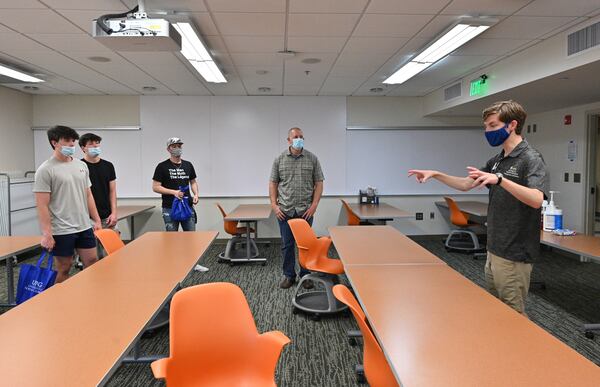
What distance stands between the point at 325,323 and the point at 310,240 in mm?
760

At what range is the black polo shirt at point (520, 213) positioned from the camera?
1886 millimetres

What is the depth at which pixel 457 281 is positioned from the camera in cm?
213

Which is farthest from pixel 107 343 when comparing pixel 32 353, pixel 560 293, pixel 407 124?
pixel 407 124

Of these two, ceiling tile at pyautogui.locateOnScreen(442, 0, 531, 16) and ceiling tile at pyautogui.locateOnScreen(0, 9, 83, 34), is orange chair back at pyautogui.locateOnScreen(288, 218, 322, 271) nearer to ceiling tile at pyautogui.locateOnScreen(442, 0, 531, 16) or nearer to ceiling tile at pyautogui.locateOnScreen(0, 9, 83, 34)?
ceiling tile at pyautogui.locateOnScreen(442, 0, 531, 16)

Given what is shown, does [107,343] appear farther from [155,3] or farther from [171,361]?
[155,3]

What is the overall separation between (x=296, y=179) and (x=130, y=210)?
10.9 ft

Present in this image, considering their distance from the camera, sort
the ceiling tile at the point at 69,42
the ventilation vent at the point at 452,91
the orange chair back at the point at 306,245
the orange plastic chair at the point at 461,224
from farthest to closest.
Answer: the orange plastic chair at the point at 461,224
the ventilation vent at the point at 452,91
the orange chair back at the point at 306,245
the ceiling tile at the point at 69,42

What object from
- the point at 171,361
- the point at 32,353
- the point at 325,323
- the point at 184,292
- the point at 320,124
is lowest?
the point at 325,323

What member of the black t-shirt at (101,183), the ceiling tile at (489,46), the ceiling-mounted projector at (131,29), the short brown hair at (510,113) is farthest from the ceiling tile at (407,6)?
the black t-shirt at (101,183)

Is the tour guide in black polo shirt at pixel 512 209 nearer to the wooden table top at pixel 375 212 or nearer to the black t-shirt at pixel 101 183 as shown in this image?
the wooden table top at pixel 375 212

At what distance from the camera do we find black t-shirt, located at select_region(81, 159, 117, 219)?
12.4 ft

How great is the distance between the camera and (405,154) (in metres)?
6.86

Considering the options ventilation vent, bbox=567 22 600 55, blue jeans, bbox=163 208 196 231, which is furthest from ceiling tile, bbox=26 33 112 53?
ventilation vent, bbox=567 22 600 55

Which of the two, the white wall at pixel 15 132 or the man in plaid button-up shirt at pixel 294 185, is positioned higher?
the white wall at pixel 15 132
